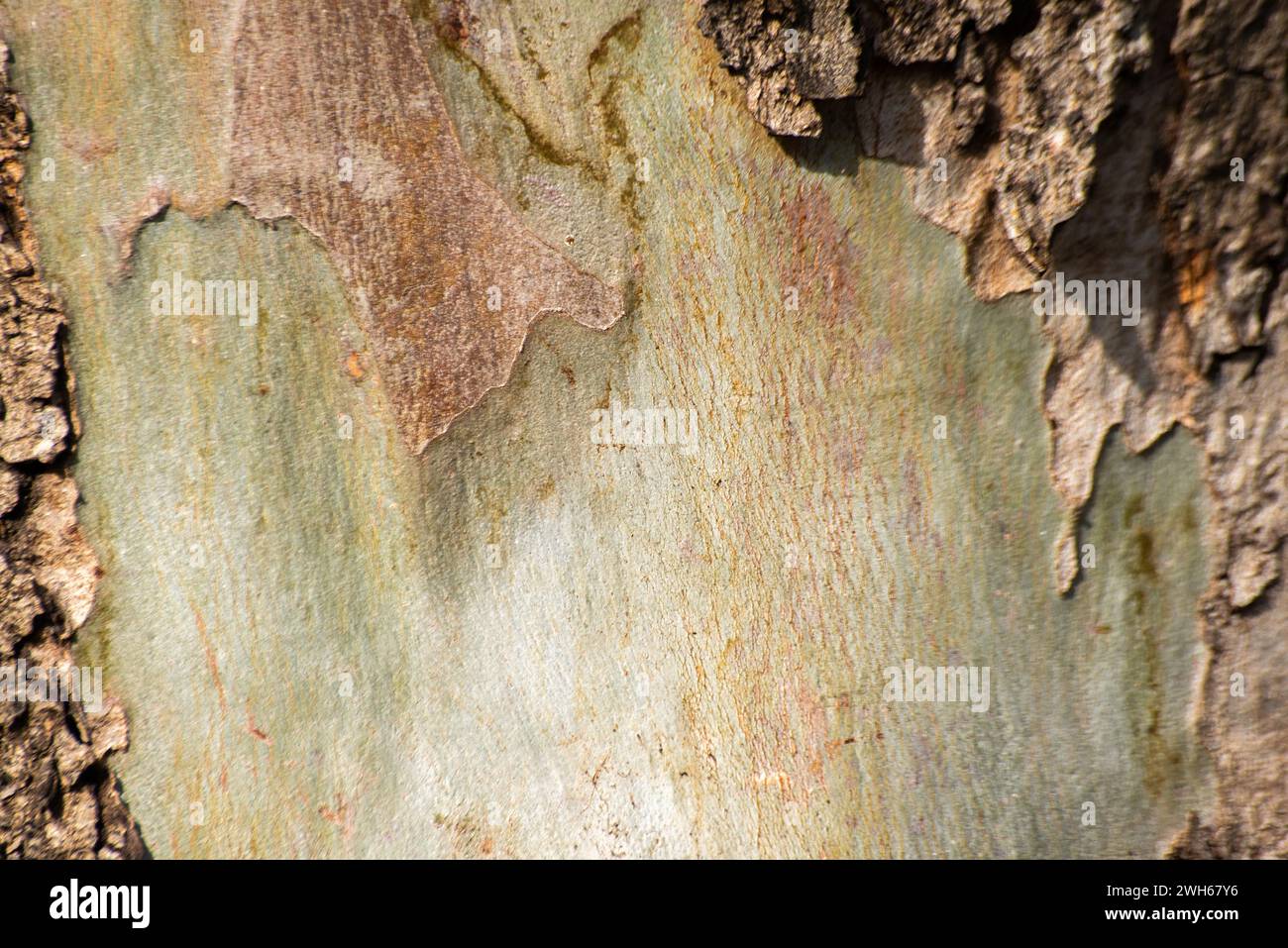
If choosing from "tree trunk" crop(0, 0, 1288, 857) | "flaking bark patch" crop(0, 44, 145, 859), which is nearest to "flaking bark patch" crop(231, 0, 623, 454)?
"tree trunk" crop(0, 0, 1288, 857)

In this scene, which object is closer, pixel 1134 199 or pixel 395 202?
pixel 1134 199

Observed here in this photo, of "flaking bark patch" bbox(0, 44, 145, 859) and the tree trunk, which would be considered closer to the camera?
the tree trunk

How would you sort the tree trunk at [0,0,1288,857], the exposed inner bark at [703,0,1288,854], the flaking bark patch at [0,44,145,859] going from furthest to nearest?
the flaking bark patch at [0,44,145,859]
the tree trunk at [0,0,1288,857]
the exposed inner bark at [703,0,1288,854]

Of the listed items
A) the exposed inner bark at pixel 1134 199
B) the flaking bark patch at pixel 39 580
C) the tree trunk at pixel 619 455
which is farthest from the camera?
the flaking bark patch at pixel 39 580

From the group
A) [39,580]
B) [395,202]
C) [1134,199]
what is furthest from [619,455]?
[39,580]

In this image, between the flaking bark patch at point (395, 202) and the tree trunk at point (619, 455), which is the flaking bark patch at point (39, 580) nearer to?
the tree trunk at point (619, 455)

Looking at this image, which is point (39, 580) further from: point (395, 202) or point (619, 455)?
point (619, 455)

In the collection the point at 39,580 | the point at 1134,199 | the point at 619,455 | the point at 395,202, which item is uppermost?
the point at 395,202

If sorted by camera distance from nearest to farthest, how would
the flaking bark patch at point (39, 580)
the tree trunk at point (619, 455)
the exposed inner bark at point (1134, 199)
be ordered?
the exposed inner bark at point (1134, 199)
the tree trunk at point (619, 455)
the flaking bark patch at point (39, 580)

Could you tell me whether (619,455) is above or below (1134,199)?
below

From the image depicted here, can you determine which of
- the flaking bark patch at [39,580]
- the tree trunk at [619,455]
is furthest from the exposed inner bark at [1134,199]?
the flaking bark patch at [39,580]

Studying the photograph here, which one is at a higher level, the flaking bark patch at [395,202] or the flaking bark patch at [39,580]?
the flaking bark patch at [395,202]

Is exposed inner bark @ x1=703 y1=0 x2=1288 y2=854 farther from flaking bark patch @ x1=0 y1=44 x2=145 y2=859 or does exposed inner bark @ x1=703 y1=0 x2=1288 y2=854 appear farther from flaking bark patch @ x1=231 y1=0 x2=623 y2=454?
flaking bark patch @ x1=0 y1=44 x2=145 y2=859

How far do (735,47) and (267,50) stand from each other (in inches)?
35.3
